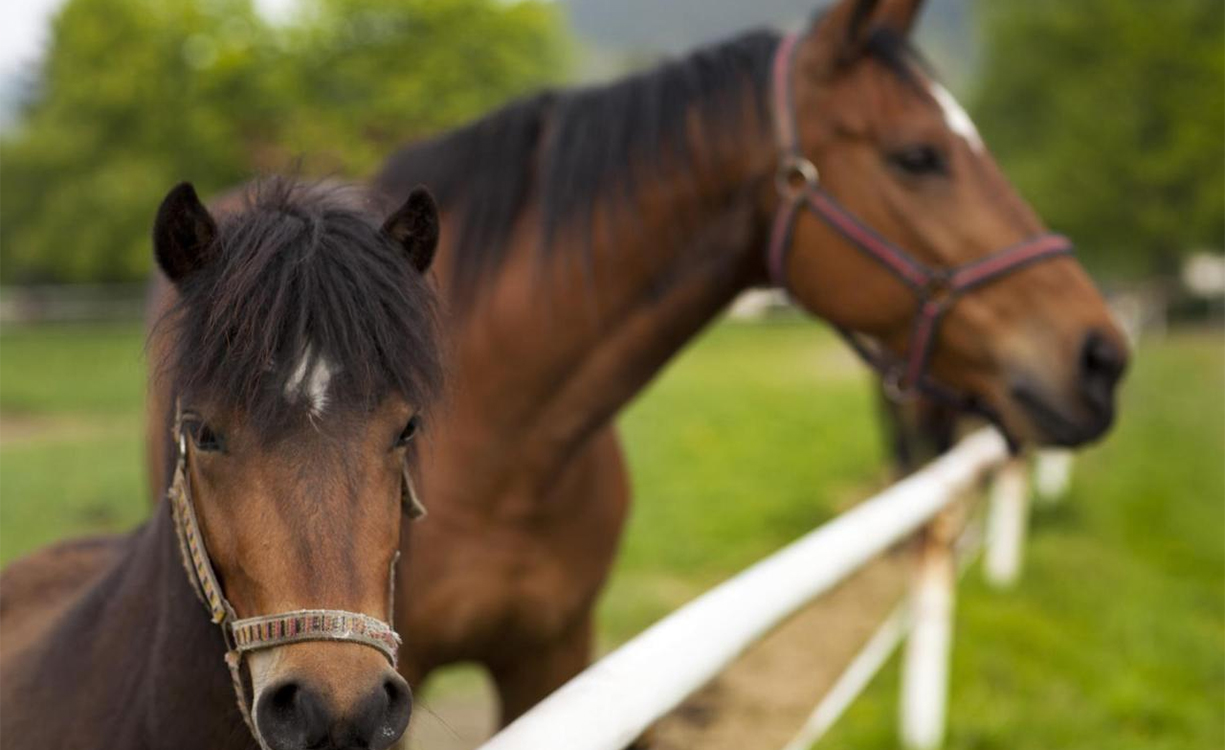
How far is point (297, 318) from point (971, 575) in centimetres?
528

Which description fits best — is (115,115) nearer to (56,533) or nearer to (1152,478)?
(56,533)

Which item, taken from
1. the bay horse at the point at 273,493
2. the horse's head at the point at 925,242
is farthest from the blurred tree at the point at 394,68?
the bay horse at the point at 273,493

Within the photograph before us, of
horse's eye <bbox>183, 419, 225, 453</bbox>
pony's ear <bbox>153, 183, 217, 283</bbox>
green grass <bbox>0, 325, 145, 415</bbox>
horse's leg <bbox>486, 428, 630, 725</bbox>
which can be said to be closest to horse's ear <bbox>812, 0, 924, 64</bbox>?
horse's leg <bbox>486, 428, 630, 725</bbox>

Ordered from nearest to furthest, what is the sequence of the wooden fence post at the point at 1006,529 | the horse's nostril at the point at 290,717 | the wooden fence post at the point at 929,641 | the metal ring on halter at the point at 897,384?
1. the horse's nostril at the point at 290,717
2. the metal ring on halter at the point at 897,384
3. the wooden fence post at the point at 929,641
4. the wooden fence post at the point at 1006,529

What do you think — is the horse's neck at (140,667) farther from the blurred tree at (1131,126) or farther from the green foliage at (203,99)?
the blurred tree at (1131,126)

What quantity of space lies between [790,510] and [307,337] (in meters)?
6.52

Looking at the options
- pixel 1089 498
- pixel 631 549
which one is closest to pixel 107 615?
pixel 631 549

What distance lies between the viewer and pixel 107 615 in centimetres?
185

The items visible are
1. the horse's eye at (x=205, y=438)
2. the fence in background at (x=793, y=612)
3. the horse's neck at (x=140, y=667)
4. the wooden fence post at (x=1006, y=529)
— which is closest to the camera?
the fence in background at (x=793, y=612)

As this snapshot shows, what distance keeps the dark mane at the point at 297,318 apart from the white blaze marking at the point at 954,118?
1.75 metres

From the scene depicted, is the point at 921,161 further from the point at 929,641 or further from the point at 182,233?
the point at 182,233

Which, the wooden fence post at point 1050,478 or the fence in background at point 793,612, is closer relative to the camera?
the fence in background at point 793,612

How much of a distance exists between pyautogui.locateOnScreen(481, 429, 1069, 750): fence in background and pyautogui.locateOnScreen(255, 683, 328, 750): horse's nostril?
211 mm

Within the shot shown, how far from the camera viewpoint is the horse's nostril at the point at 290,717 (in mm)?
1289
